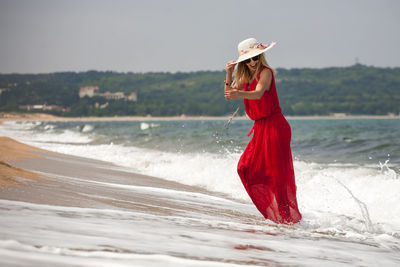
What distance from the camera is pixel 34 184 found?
4980mm

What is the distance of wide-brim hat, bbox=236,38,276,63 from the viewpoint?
13.7 feet

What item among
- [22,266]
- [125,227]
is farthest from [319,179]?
[22,266]

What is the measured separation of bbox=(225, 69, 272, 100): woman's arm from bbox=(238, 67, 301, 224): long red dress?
157 millimetres

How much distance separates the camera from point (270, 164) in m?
4.47

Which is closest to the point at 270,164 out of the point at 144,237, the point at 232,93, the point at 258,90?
the point at 258,90

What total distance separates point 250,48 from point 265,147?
2.98 ft

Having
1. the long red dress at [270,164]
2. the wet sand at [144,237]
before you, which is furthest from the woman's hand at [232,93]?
the wet sand at [144,237]

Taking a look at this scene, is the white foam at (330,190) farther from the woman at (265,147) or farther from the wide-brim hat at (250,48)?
the wide-brim hat at (250,48)

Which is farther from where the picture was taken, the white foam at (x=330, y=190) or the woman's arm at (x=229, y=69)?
the white foam at (x=330, y=190)

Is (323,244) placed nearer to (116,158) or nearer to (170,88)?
(116,158)

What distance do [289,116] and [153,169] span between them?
9667 cm

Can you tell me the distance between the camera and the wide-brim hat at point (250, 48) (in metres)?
4.19

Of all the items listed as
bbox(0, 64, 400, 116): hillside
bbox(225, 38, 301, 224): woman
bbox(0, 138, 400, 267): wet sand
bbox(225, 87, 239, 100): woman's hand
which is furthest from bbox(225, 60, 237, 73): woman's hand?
bbox(0, 64, 400, 116): hillside

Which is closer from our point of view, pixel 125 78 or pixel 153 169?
pixel 153 169
